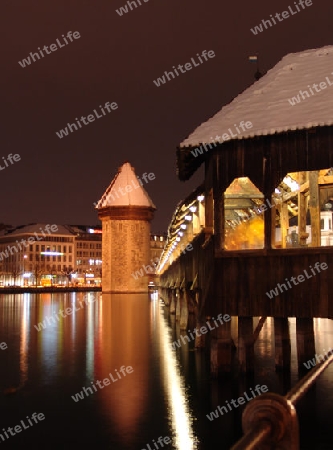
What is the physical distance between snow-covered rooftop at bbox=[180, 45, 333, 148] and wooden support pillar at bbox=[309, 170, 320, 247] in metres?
1.62

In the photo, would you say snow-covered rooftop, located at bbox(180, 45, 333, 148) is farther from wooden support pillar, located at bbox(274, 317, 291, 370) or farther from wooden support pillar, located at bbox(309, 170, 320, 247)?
wooden support pillar, located at bbox(274, 317, 291, 370)

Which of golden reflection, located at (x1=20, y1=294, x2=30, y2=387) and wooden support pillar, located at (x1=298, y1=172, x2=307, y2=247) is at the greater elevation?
wooden support pillar, located at (x1=298, y1=172, x2=307, y2=247)

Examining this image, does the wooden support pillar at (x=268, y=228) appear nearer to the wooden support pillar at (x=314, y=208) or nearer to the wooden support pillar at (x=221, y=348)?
the wooden support pillar at (x=314, y=208)

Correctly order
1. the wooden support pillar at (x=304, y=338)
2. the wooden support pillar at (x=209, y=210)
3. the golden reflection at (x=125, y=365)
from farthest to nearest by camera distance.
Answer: the wooden support pillar at (x=209, y=210) → the wooden support pillar at (x=304, y=338) → the golden reflection at (x=125, y=365)

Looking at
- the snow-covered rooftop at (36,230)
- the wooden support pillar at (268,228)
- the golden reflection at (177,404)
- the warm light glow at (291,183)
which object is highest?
the snow-covered rooftop at (36,230)

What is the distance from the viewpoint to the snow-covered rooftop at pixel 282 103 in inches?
537

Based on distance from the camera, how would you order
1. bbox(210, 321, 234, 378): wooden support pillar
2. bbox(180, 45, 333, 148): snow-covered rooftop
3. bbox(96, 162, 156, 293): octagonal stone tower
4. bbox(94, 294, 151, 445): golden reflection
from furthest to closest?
bbox(96, 162, 156, 293): octagonal stone tower < bbox(210, 321, 234, 378): wooden support pillar < bbox(180, 45, 333, 148): snow-covered rooftop < bbox(94, 294, 151, 445): golden reflection

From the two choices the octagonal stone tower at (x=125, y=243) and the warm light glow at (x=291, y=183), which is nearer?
the warm light glow at (x=291, y=183)

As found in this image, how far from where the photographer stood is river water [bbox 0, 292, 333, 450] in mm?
11570

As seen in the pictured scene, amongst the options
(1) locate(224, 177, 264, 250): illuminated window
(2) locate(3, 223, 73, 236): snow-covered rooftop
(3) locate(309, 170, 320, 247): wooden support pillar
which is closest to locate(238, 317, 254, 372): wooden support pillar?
(3) locate(309, 170, 320, 247): wooden support pillar

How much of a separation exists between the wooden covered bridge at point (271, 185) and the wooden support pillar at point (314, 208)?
0.07ft

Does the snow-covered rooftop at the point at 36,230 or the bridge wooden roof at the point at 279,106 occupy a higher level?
the snow-covered rooftop at the point at 36,230

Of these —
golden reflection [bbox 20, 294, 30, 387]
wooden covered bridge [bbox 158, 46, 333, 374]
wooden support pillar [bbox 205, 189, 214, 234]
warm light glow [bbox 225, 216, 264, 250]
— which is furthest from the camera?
warm light glow [bbox 225, 216, 264, 250]

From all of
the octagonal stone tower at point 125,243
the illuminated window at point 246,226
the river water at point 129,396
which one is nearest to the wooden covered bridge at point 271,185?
the river water at point 129,396
